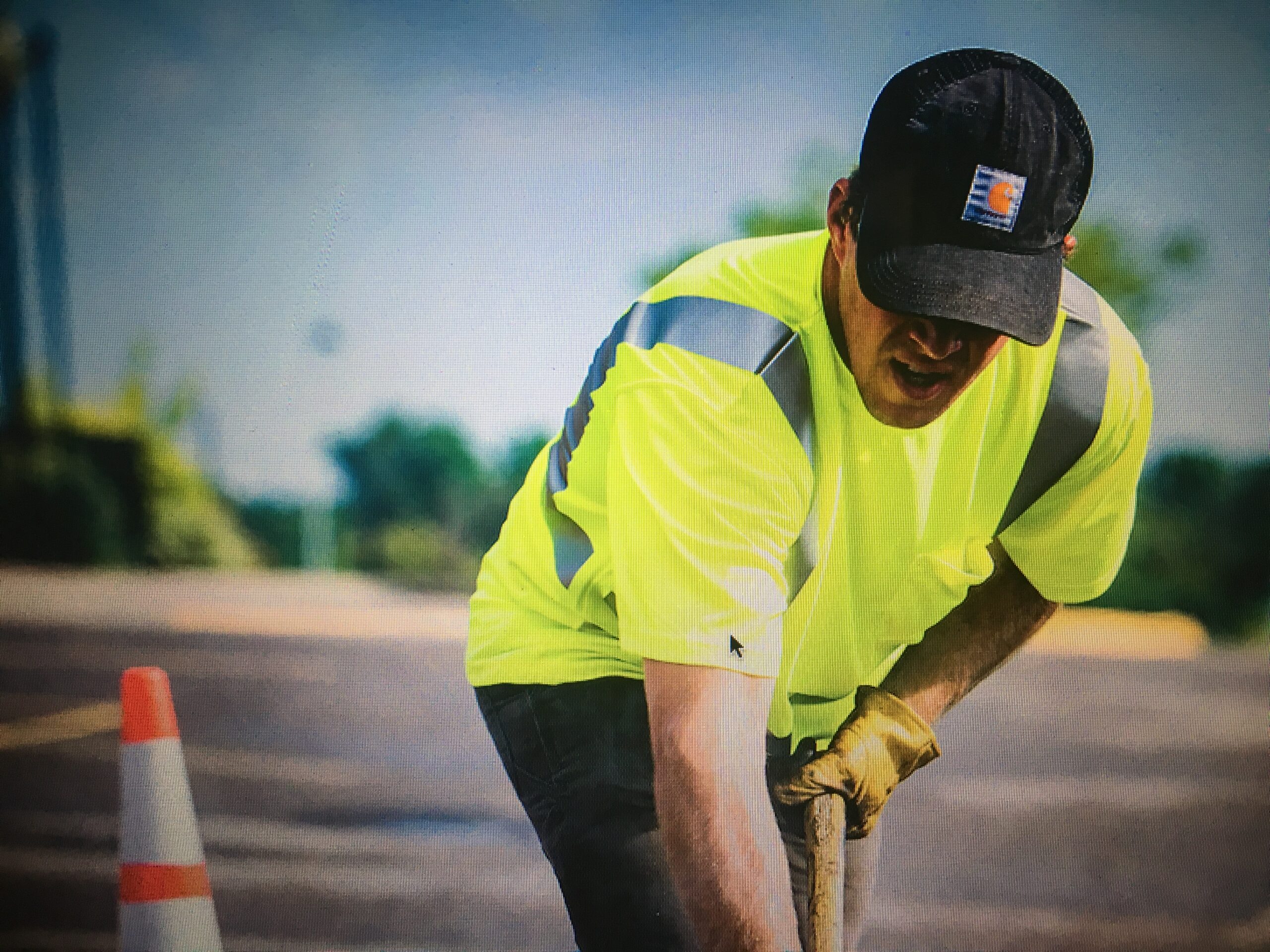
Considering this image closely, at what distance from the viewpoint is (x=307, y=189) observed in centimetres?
229

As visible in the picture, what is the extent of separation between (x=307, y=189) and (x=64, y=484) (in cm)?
76

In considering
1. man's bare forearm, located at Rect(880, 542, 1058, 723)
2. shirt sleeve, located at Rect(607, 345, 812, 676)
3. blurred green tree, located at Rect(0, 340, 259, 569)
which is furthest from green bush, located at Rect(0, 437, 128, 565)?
man's bare forearm, located at Rect(880, 542, 1058, 723)

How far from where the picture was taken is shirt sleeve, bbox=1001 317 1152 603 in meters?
1.88

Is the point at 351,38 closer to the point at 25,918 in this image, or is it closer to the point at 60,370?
the point at 60,370

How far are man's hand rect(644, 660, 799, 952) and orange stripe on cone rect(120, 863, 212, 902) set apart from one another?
1022 mm

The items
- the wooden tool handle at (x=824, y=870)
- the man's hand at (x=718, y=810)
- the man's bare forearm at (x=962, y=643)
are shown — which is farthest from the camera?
the man's bare forearm at (x=962, y=643)

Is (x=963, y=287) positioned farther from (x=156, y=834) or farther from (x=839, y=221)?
(x=156, y=834)

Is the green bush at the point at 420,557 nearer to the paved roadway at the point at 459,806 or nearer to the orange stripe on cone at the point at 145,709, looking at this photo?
the paved roadway at the point at 459,806

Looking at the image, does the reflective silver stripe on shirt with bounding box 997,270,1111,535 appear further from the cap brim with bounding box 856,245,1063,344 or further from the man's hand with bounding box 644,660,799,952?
the man's hand with bounding box 644,660,799,952

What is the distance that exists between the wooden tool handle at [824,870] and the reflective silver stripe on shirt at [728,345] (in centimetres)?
58

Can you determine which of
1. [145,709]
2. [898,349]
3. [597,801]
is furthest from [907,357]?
[145,709]

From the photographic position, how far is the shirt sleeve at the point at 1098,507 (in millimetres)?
1879

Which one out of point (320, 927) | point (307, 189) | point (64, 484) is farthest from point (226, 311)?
point (320, 927)

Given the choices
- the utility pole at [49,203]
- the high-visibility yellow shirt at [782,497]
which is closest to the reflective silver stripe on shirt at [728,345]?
the high-visibility yellow shirt at [782,497]
